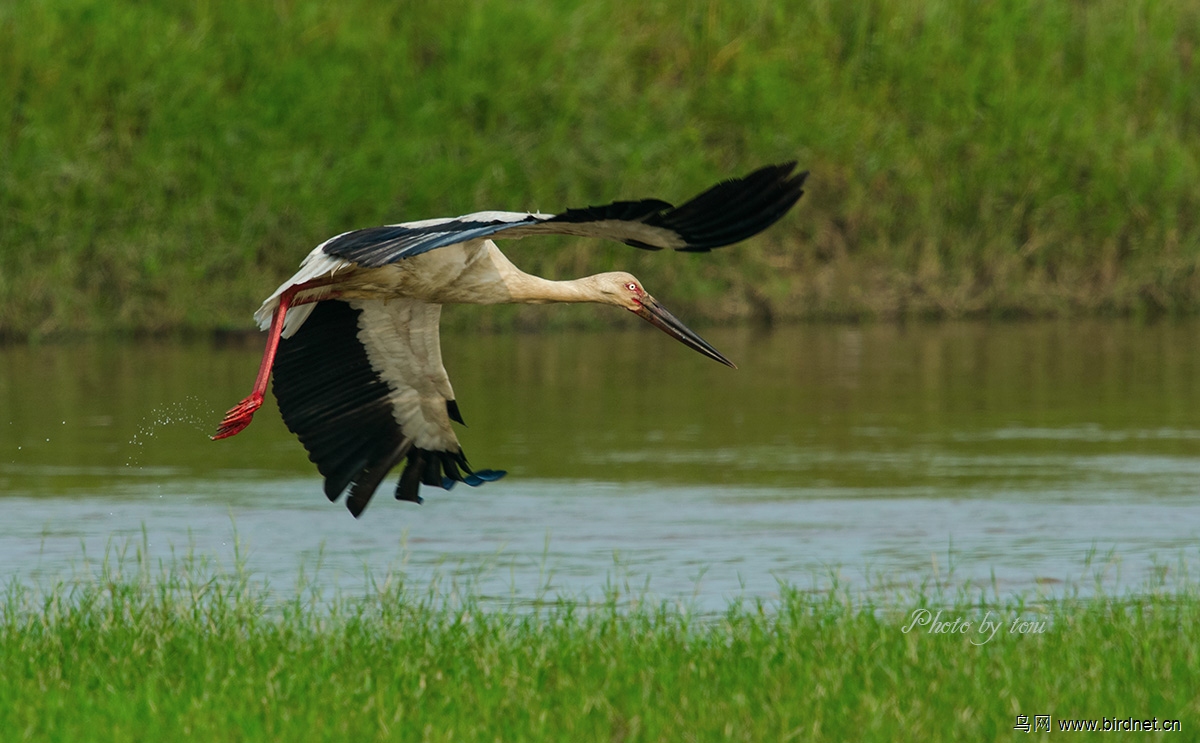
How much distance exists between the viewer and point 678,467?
13.4 m

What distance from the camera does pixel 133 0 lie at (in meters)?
22.8

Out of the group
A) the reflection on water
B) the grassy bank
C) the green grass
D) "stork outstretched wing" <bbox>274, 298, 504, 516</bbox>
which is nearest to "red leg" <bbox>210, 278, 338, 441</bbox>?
"stork outstretched wing" <bbox>274, 298, 504, 516</bbox>

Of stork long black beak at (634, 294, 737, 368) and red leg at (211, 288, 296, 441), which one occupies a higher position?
stork long black beak at (634, 294, 737, 368)

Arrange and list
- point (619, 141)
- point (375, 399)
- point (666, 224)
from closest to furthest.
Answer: point (666, 224) < point (375, 399) < point (619, 141)

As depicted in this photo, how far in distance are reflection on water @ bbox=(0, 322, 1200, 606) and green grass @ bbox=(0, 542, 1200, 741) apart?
1403 millimetres

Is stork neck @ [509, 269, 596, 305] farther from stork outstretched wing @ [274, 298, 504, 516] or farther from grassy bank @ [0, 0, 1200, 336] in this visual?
grassy bank @ [0, 0, 1200, 336]

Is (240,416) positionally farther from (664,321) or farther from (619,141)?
(619,141)

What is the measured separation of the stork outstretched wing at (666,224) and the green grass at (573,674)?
126 cm

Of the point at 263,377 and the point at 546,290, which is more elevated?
the point at 546,290

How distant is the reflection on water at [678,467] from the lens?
32.6 ft

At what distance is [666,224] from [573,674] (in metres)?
1.38

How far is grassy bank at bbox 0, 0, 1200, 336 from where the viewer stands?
21438 mm

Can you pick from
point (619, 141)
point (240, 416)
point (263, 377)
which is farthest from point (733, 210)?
point (619, 141)

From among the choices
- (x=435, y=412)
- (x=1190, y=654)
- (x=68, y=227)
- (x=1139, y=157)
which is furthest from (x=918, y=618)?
(x=1139, y=157)
